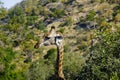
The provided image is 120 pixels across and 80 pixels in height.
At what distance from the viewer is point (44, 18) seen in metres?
140

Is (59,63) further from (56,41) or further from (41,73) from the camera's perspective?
(41,73)

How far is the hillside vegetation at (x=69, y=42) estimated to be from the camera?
81.3 feet

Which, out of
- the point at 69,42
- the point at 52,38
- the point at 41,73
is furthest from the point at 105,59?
the point at 69,42

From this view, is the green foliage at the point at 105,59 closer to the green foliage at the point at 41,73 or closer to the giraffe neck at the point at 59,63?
the giraffe neck at the point at 59,63

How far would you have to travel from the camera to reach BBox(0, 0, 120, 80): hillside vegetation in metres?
24.8

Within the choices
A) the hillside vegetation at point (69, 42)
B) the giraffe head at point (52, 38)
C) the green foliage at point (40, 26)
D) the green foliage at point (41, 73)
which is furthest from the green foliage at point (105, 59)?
the green foliage at point (40, 26)

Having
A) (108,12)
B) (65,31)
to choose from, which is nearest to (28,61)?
(65,31)

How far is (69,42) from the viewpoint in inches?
3954

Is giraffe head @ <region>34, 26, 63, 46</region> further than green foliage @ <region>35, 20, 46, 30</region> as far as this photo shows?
No

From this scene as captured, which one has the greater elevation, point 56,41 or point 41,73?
point 56,41

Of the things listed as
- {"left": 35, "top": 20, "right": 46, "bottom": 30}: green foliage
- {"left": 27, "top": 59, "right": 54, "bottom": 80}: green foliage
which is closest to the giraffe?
{"left": 27, "top": 59, "right": 54, "bottom": 80}: green foliage

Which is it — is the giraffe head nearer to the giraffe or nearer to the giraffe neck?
the giraffe

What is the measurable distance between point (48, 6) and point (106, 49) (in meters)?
130

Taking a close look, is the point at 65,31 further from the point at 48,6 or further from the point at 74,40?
the point at 48,6
